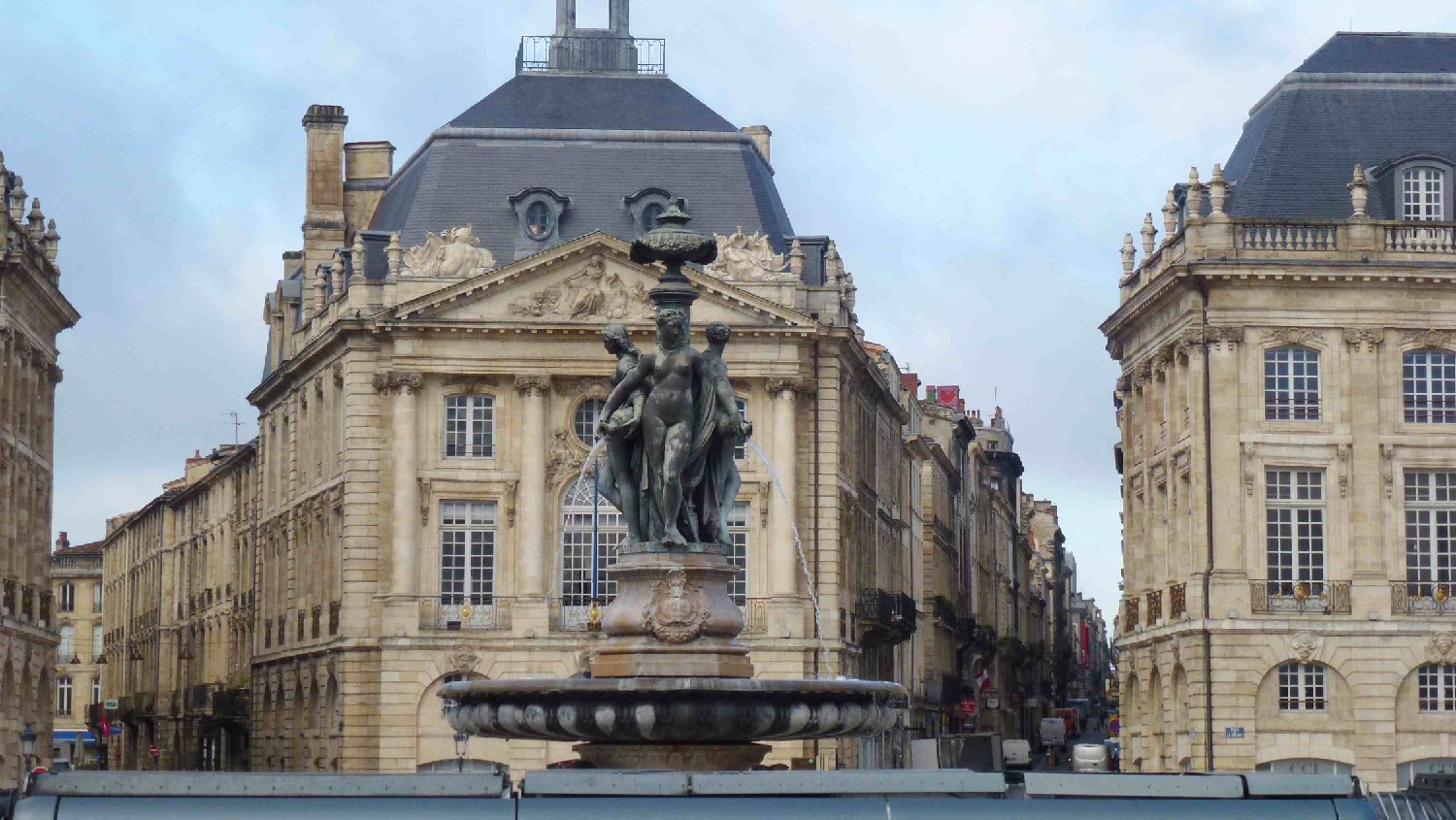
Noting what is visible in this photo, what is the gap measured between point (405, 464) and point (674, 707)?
46.2 meters

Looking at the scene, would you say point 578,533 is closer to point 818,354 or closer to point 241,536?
point 818,354

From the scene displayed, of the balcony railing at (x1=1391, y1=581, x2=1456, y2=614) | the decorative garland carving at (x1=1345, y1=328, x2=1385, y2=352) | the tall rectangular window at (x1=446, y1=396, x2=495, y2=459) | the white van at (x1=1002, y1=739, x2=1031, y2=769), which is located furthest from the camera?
the white van at (x1=1002, y1=739, x2=1031, y2=769)

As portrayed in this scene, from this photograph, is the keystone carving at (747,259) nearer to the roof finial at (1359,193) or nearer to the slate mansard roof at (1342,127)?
the slate mansard roof at (1342,127)

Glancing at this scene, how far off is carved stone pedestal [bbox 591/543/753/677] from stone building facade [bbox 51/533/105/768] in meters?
112

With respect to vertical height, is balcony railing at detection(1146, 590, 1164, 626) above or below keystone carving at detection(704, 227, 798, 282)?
below

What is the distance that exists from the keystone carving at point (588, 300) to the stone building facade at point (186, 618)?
19.9 m

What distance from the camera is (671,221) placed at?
28.6 m

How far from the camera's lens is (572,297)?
7044 centimetres

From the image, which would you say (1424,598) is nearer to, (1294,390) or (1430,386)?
(1430,386)

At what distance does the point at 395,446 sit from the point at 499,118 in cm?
1030

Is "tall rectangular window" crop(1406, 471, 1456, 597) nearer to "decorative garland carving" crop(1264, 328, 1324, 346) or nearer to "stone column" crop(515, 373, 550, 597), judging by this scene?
"decorative garland carving" crop(1264, 328, 1324, 346)

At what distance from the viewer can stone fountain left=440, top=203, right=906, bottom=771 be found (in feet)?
82.0

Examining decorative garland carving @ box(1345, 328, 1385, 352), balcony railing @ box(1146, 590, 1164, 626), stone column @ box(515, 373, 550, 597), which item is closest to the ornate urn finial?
decorative garland carving @ box(1345, 328, 1385, 352)

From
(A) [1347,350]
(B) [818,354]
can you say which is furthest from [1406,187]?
(B) [818,354]
